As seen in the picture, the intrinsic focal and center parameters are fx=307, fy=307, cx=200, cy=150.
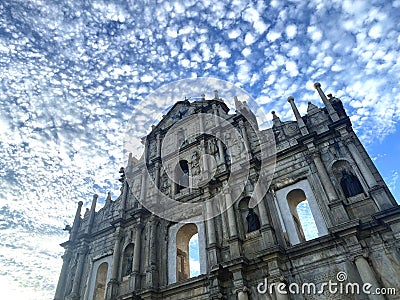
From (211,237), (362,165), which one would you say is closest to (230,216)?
(211,237)

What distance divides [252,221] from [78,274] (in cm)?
1037

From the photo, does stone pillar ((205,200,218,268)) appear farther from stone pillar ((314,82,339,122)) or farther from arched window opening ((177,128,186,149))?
stone pillar ((314,82,339,122))

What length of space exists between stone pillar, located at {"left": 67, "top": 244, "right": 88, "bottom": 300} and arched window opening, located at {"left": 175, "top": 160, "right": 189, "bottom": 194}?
6599 mm

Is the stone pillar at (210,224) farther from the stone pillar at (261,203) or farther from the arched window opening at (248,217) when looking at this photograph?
the stone pillar at (261,203)

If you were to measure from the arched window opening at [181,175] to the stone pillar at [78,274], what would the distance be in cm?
660

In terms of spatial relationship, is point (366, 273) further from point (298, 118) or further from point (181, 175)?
point (181, 175)

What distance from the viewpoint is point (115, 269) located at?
1545cm

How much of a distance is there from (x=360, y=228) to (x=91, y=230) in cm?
1505

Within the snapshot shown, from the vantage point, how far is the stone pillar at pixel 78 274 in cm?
1596

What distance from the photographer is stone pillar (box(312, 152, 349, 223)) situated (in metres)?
10.8

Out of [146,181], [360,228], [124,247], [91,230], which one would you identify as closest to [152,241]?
[124,247]

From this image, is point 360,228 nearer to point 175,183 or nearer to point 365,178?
point 365,178

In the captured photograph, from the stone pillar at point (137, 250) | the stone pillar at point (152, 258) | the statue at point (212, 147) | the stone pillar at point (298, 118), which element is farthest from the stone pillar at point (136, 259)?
the stone pillar at point (298, 118)

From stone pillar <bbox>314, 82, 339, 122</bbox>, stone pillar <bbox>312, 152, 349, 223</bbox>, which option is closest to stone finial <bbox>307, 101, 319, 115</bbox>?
stone pillar <bbox>314, 82, 339, 122</bbox>
